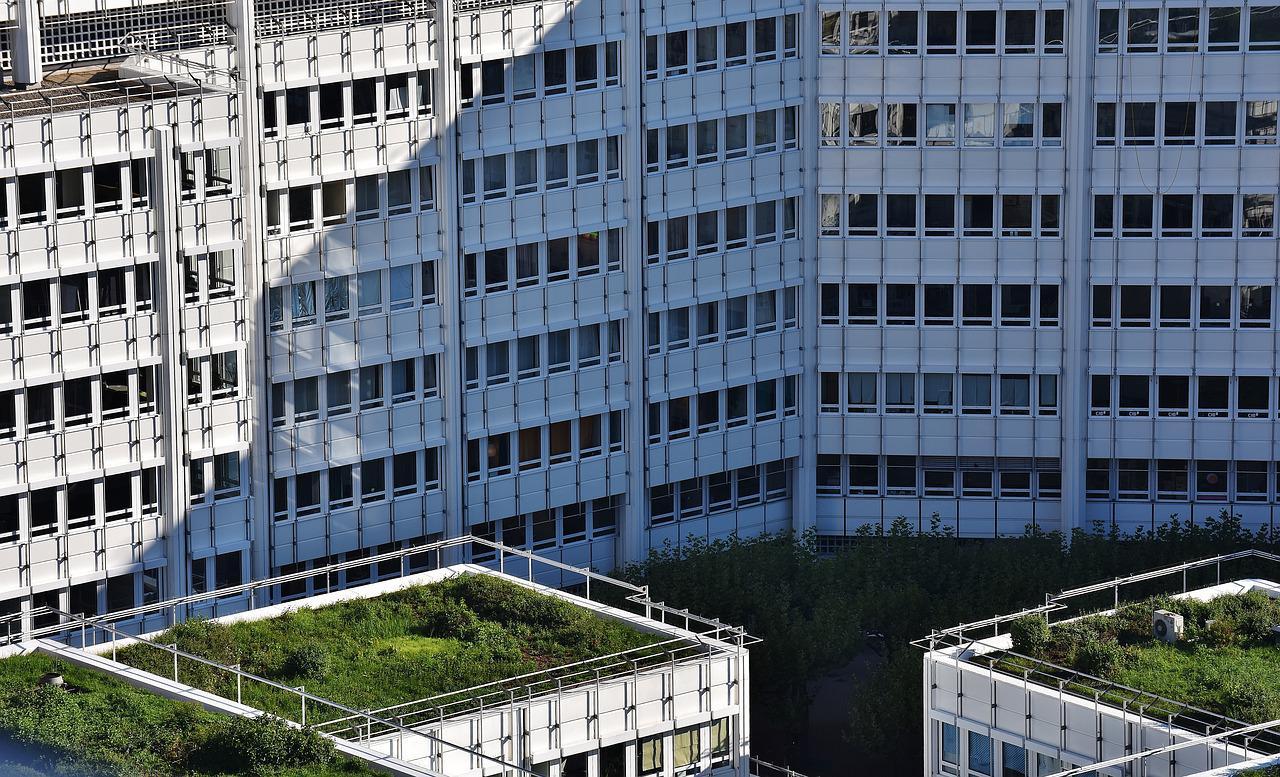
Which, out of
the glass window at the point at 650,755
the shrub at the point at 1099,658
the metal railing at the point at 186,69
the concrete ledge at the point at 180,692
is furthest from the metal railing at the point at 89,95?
the shrub at the point at 1099,658

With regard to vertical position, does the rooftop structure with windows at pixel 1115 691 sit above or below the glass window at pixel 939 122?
below

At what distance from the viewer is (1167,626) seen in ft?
277

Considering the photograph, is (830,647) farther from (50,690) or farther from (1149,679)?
(50,690)

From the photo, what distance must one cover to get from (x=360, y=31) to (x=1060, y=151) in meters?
27.5

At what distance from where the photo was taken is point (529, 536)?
107m

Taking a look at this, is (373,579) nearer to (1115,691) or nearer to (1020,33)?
(1115,691)

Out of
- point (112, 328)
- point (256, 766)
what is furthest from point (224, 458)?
point (256, 766)

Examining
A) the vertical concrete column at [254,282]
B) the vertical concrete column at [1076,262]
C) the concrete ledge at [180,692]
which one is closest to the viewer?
the concrete ledge at [180,692]

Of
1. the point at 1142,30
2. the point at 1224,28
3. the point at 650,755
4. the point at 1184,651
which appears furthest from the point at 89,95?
the point at 1224,28

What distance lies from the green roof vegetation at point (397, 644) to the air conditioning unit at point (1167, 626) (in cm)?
1355

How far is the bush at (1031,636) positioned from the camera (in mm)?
84000

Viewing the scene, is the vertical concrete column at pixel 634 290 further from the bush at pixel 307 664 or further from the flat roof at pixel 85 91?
the bush at pixel 307 664

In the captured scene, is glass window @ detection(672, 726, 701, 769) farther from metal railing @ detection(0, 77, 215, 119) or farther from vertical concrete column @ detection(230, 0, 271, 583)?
metal railing @ detection(0, 77, 215, 119)

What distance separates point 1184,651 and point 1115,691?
160 inches
